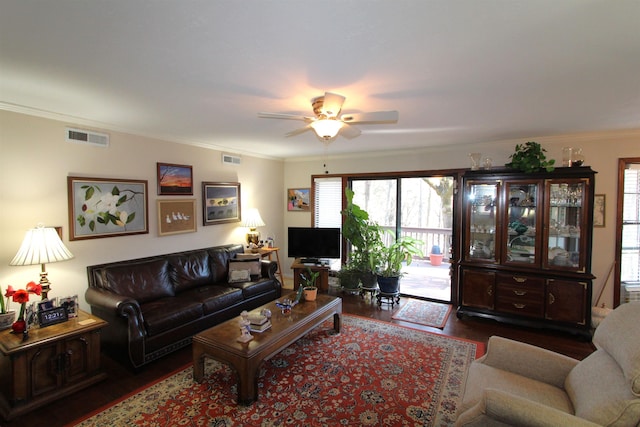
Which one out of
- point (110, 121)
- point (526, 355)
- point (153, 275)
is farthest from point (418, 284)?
point (110, 121)

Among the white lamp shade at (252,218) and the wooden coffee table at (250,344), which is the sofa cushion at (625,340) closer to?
the wooden coffee table at (250,344)

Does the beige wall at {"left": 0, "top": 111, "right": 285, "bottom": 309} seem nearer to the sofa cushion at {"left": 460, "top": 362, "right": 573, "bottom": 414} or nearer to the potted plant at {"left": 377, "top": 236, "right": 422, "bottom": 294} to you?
the potted plant at {"left": 377, "top": 236, "right": 422, "bottom": 294}

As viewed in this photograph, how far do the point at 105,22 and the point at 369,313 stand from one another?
4.13 metres

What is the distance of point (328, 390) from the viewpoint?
2.62 m

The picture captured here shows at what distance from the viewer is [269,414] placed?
91.7 inches

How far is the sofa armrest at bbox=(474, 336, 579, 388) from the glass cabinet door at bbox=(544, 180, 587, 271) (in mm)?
2213

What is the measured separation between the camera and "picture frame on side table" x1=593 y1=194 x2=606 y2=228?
386 centimetres

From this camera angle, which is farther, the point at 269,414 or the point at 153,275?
the point at 153,275

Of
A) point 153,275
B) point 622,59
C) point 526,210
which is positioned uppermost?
point 622,59

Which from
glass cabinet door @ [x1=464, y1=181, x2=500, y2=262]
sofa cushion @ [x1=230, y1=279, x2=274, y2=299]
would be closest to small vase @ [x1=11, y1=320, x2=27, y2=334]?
sofa cushion @ [x1=230, y1=279, x2=274, y2=299]

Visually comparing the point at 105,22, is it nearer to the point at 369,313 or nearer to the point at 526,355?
the point at 526,355

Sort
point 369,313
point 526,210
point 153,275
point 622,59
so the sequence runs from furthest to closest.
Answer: point 369,313
point 526,210
point 153,275
point 622,59

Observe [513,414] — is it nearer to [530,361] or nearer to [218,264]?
[530,361]

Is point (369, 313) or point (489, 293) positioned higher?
point (489, 293)
